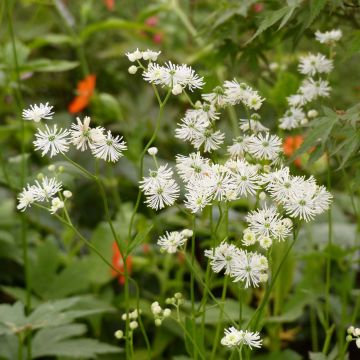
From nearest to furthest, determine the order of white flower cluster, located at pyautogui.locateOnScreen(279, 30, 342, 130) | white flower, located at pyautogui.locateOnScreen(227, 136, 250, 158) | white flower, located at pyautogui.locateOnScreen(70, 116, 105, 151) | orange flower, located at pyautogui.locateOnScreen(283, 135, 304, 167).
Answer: white flower, located at pyautogui.locateOnScreen(70, 116, 105, 151) → white flower, located at pyautogui.locateOnScreen(227, 136, 250, 158) → white flower cluster, located at pyautogui.locateOnScreen(279, 30, 342, 130) → orange flower, located at pyautogui.locateOnScreen(283, 135, 304, 167)

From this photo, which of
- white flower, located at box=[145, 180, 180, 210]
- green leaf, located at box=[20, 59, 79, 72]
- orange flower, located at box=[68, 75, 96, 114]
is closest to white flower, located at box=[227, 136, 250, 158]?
white flower, located at box=[145, 180, 180, 210]

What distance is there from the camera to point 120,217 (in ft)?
5.84

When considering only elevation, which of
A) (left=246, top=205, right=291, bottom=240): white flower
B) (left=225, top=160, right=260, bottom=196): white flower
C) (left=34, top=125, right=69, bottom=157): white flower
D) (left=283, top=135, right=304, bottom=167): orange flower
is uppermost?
(left=283, top=135, right=304, bottom=167): orange flower

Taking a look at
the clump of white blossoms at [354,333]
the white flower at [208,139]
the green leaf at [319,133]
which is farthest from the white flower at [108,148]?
the clump of white blossoms at [354,333]

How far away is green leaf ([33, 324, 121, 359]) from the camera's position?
4.18 feet

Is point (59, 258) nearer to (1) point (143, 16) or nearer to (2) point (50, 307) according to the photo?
(2) point (50, 307)

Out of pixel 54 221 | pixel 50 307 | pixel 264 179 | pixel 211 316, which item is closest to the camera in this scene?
pixel 264 179

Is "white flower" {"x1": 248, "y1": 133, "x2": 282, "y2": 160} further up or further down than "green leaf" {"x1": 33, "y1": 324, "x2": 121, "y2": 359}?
further up

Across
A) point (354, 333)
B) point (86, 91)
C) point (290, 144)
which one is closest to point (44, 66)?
point (86, 91)

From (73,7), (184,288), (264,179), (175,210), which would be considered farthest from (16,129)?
(73,7)

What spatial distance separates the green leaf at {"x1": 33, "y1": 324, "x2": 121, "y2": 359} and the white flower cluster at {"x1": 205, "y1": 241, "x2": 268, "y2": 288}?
0.47m

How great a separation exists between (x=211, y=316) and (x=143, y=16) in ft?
2.66

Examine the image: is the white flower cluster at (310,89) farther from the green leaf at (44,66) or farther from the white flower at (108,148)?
the green leaf at (44,66)

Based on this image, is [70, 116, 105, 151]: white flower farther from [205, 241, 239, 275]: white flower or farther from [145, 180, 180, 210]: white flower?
[205, 241, 239, 275]: white flower
